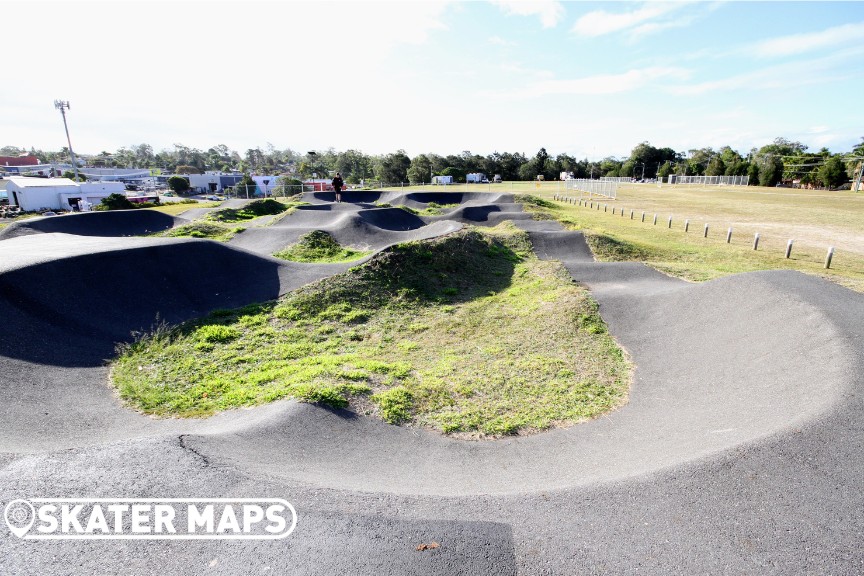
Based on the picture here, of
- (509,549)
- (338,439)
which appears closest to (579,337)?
(338,439)

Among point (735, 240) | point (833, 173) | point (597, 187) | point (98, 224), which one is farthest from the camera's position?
point (833, 173)

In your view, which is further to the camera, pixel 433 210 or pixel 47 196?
pixel 47 196

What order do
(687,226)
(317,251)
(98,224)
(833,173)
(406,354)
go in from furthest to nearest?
(833,173), (687,226), (98,224), (317,251), (406,354)

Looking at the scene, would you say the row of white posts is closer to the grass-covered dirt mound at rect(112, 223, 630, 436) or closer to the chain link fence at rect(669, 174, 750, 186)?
the grass-covered dirt mound at rect(112, 223, 630, 436)

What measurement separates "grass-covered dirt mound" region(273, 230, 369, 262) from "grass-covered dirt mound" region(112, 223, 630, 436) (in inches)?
194

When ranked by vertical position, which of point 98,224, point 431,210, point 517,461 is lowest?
point 517,461

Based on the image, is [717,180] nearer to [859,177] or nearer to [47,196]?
[859,177]

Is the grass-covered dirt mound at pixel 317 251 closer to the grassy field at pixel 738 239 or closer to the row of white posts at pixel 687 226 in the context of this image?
the grassy field at pixel 738 239

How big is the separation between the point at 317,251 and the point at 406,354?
11.1 metres

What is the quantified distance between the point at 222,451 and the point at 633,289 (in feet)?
39.6

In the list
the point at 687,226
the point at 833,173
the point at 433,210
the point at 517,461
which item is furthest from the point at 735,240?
the point at 833,173

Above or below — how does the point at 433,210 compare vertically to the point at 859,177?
below

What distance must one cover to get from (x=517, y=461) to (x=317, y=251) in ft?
50.2

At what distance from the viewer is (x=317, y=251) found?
1886cm
